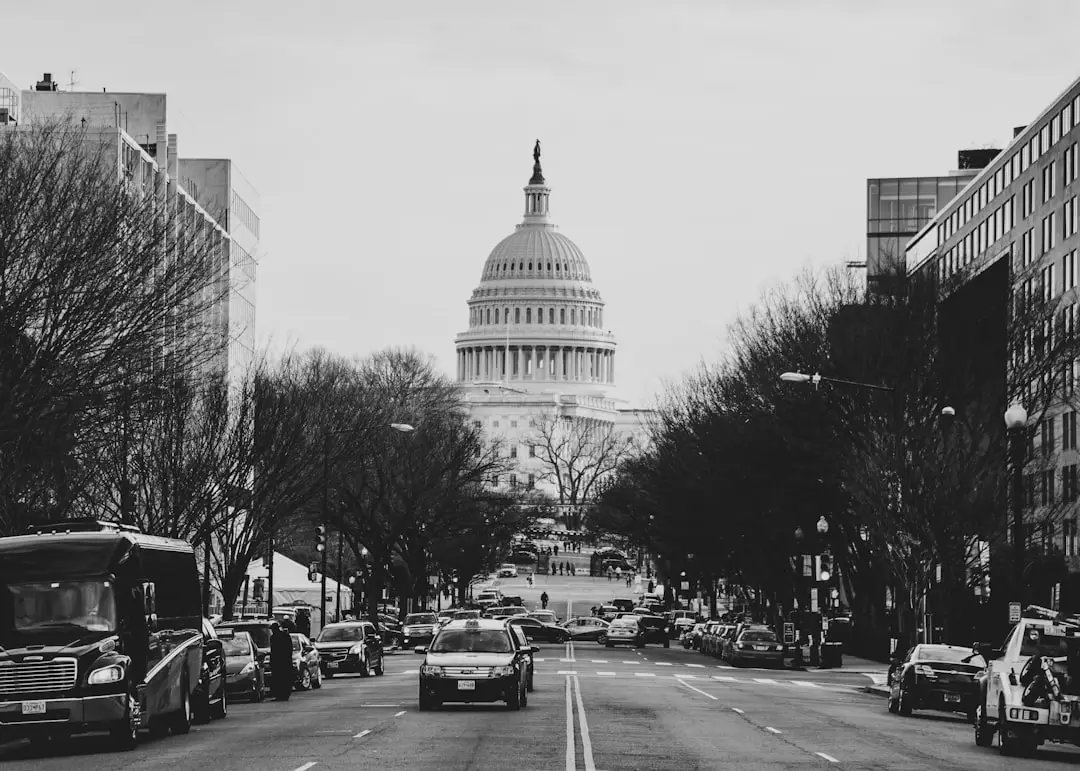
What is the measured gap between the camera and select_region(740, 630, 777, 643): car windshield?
217 ft

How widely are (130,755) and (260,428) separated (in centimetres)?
3613

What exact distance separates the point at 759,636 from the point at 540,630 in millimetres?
20076

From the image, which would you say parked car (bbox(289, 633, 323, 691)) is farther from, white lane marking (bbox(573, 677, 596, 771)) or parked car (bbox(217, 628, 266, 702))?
→ white lane marking (bbox(573, 677, 596, 771))

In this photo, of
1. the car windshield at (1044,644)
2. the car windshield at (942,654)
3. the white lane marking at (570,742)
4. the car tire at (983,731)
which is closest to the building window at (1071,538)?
the car windshield at (942,654)

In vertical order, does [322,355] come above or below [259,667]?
above

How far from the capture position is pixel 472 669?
3425 cm

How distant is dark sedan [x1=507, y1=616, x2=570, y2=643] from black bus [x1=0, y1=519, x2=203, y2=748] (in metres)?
55.7

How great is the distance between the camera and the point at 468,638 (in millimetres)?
35219

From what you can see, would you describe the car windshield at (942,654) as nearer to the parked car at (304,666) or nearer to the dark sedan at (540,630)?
the parked car at (304,666)

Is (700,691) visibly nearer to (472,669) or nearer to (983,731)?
(472,669)

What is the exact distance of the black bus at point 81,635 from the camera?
25516 mm

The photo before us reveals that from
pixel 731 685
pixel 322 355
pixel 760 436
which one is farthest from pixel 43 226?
pixel 322 355

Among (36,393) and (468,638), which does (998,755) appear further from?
(36,393)

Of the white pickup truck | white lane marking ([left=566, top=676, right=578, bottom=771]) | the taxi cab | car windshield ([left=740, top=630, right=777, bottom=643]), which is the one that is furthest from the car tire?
car windshield ([left=740, top=630, right=777, bottom=643])
